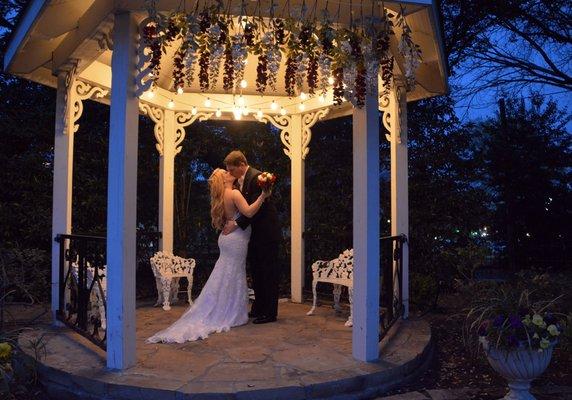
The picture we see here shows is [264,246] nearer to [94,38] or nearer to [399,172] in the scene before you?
[399,172]

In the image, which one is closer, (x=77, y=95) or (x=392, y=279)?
(x=392, y=279)

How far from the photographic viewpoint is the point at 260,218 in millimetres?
5504

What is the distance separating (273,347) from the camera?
448cm

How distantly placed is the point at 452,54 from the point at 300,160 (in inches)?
279

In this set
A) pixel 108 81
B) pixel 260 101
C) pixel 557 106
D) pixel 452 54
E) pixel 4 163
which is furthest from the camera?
Result: pixel 557 106

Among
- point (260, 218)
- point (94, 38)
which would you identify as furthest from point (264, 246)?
Result: point (94, 38)

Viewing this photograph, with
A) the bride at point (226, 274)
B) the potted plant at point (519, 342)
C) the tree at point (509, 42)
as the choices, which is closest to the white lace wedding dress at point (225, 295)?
the bride at point (226, 274)

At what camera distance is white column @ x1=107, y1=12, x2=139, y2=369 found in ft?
12.1

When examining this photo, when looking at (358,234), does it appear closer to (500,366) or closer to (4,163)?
(500,366)

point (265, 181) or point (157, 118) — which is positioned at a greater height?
point (157, 118)

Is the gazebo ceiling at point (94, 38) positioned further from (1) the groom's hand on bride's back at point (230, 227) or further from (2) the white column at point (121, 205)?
(1) the groom's hand on bride's back at point (230, 227)

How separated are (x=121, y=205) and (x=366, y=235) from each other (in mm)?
1807

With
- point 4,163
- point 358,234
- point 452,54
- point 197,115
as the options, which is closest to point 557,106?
point 452,54

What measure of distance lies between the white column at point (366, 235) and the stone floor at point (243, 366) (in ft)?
0.59
